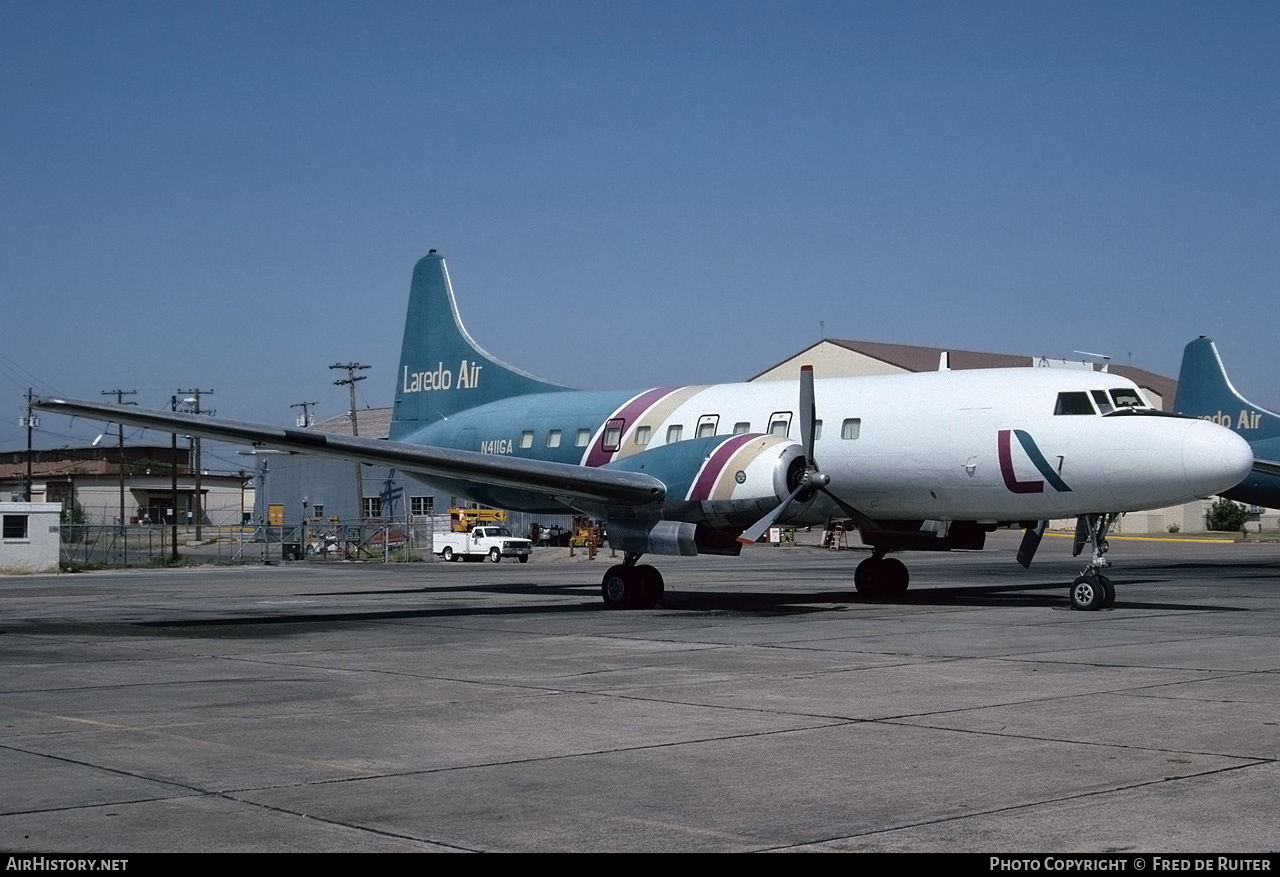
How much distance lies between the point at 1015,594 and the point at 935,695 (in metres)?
14.6

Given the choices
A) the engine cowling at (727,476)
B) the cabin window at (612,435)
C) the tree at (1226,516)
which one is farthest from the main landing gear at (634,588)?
the tree at (1226,516)

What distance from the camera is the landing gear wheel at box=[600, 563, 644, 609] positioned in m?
22.6

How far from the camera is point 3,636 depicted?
18.1 m

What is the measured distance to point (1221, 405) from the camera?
3903cm

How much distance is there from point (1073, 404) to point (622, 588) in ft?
25.7

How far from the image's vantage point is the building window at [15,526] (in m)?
45.0

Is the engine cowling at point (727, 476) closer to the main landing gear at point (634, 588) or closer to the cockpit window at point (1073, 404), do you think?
the main landing gear at point (634, 588)

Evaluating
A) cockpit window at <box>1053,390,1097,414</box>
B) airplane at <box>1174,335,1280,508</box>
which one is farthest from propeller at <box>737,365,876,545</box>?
airplane at <box>1174,335,1280,508</box>

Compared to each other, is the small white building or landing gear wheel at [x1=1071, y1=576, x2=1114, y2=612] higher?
the small white building

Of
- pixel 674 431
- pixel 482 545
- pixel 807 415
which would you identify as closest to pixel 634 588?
pixel 674 431

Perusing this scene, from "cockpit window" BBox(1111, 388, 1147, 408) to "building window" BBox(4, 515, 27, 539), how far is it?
123 feet

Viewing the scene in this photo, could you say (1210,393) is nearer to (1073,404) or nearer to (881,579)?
(881,579)

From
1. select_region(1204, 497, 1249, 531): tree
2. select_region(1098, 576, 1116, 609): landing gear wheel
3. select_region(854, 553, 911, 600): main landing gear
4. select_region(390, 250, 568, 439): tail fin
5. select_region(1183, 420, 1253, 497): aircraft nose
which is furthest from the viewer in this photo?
select_region(1204, 497, 1249, 531): tree

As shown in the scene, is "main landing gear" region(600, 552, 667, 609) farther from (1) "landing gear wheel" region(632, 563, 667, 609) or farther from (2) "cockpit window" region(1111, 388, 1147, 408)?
(2) "cockpit window" region(1111, 388, 1147, 408)
